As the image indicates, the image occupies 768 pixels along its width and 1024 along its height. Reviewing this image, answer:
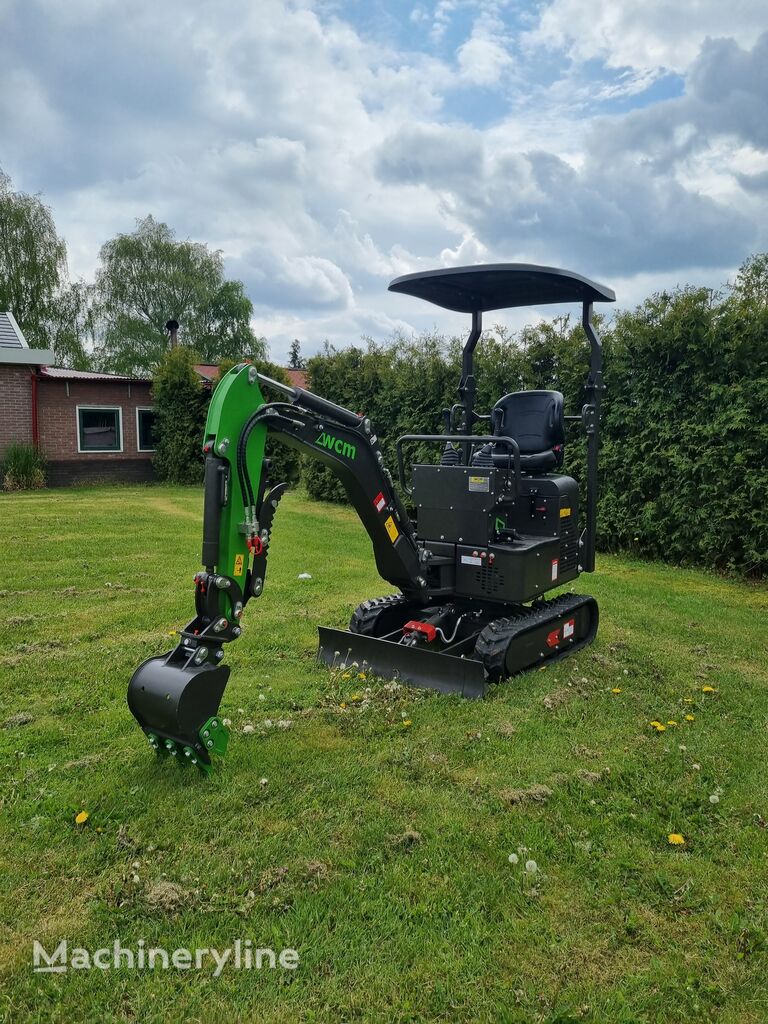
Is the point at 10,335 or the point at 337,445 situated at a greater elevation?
the point at 10,335

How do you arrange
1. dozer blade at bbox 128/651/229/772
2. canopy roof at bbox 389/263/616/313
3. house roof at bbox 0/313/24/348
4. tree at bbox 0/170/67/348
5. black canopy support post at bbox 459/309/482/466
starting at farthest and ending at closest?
tree at bbox 0/170/67/348
house roof at bbox 0/313/24/348
black canopy support post at bbox 459/309/482/466
canopy roof at bbox 389/263/616/313
dozer blade at bbox 128/651/229/772

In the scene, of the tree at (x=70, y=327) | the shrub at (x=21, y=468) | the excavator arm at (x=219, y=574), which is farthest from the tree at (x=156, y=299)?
the excavator arm at (x=219, y=574)

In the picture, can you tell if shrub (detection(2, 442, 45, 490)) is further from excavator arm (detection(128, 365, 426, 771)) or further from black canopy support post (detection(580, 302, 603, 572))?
excavator arm (detection(128, 365, 426, 771))

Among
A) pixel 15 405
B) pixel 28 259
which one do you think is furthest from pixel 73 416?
pixel 28 259

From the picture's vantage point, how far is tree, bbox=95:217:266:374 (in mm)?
35531

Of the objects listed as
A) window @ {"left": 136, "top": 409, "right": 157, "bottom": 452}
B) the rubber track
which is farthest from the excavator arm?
window @ {"left": 136, "top": 409, "right": 157, "bottom": 452}

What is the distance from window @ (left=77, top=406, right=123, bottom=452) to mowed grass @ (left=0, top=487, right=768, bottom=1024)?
14.4m

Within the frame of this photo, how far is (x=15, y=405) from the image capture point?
1772 centimetres

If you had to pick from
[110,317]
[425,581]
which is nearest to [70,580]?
[425,581]

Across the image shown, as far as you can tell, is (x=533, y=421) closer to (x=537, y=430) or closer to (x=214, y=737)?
(x=537, y=430)

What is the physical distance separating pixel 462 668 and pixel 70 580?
512cm

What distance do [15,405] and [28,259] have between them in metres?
14.3

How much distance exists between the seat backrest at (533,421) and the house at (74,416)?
11.9 metres

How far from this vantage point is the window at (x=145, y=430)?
20042 millimetres
